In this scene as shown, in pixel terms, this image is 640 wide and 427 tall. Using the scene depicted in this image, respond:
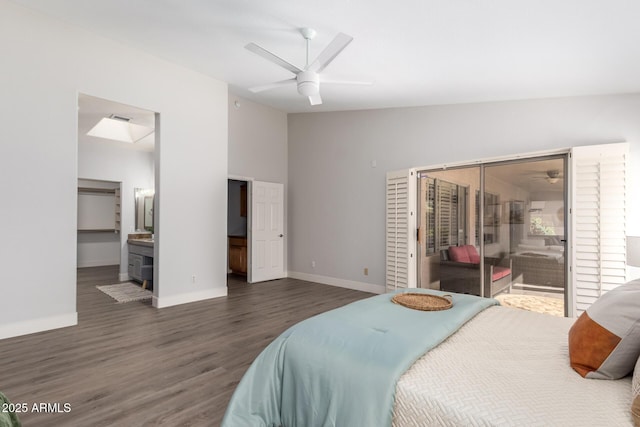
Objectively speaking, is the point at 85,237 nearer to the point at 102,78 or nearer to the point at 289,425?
the point at 102,78

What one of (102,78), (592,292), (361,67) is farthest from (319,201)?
(592,292)

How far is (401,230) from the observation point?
5.05 metres

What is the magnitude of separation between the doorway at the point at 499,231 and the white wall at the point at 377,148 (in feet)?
1.08

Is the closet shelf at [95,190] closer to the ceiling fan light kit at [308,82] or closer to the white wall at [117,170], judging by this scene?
the white wall at [117,170]

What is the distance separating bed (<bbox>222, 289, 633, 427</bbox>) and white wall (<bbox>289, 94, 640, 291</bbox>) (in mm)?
2900

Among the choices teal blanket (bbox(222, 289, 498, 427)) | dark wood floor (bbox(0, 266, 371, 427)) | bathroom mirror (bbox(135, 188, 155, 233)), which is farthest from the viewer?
bathroom mirror (bbox(135, 188, 155, 233))

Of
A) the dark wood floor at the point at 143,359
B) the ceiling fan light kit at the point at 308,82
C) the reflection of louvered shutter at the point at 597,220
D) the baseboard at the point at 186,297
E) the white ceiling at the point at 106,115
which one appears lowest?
the dark wood floor at the point at 143,359

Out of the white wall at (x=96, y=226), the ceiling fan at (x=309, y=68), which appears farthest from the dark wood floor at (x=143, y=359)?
the white wall at (x=96, y=226)

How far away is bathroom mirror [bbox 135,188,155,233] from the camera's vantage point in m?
7.59

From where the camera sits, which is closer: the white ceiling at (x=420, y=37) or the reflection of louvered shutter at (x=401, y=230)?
the white ceiling at (x=420, y=37)

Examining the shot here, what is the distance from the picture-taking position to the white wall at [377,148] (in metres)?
3.81

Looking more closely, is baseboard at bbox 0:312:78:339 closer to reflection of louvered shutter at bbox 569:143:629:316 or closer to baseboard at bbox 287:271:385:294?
baseboard at bbox 287:271:385:294

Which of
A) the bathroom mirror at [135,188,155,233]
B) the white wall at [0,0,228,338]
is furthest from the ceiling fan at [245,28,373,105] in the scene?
the bathroom mirror at [135,188,155,233]

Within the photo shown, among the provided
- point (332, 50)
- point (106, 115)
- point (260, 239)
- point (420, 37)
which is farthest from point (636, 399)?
point (106, 115)
